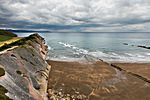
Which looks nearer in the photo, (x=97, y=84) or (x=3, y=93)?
(x=3, y=93)

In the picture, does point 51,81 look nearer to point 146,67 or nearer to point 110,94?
point 110,94

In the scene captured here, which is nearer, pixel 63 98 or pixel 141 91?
pixel 63 98

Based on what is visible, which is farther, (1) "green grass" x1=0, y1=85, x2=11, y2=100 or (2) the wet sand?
(2) the wet sand

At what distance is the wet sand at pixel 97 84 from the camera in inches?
961

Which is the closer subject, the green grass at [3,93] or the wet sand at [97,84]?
the green grass at [3,93]

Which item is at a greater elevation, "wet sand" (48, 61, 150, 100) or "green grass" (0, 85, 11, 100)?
"green grass" (0, 85, 11, 100)

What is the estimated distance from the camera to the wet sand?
2442 centimetres

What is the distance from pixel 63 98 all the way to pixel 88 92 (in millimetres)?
3981

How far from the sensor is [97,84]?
29188mm

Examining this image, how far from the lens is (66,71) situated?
37156 mm

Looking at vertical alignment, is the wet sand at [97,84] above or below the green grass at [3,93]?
below

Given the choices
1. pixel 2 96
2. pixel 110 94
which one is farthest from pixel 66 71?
pixel 2 96

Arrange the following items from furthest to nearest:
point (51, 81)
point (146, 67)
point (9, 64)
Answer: point (146, 67), point (51, 81), point (9, 64)

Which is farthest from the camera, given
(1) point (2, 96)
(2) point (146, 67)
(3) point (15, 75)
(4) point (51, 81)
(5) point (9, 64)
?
(2) point (146, 67)
